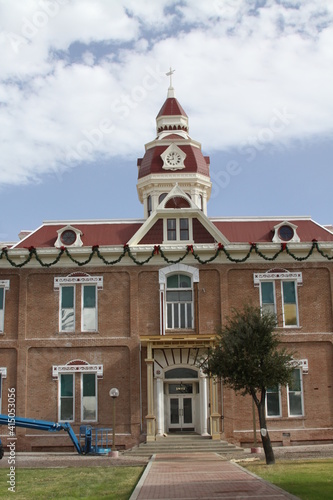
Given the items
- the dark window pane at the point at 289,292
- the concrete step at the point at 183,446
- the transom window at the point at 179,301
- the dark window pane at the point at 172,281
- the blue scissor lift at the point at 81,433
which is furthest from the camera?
the dark window pane at the point at 172,281

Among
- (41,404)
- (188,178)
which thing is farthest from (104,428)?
(188,178)

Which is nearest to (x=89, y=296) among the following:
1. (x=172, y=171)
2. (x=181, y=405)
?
(x=181, y=405)

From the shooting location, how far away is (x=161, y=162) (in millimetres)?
39281

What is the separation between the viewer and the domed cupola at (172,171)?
3869 cm

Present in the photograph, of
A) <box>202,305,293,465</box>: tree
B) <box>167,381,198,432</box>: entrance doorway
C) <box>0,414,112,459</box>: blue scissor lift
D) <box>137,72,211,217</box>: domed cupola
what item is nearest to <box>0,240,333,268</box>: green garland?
<box>167,381,198,432</box>: entrance doorway

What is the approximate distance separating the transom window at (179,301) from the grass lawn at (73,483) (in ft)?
33.8

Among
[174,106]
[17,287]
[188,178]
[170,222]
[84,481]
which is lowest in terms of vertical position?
[84,481]

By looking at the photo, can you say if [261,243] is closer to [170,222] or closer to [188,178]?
[170,222]

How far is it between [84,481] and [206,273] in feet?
48.8

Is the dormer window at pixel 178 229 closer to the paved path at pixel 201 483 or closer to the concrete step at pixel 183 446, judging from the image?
the concrete step at pixel 183 446

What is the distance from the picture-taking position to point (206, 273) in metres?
29.8

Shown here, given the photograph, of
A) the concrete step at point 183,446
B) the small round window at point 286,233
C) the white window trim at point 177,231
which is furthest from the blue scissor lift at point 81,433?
the small round window at point 286,233

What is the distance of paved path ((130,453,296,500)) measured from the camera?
42.9 ft

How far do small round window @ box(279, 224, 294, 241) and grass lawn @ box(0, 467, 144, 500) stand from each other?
14.6 metres
